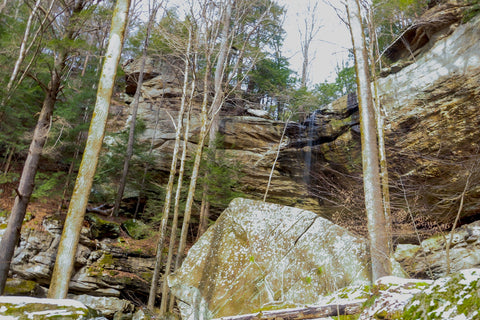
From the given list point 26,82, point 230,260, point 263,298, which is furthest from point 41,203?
point 263,298

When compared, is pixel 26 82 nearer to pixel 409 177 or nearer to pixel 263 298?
pixel 263 298

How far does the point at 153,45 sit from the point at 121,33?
12.9 m

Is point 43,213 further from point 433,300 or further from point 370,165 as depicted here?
point 433,300

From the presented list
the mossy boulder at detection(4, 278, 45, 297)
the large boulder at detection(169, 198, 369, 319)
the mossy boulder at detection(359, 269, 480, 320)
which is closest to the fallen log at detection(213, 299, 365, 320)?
the mossy boulder at detection(359, 269, 480, 320)

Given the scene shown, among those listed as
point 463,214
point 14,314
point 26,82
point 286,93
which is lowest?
point 14,314

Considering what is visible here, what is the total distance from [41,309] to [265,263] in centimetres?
343

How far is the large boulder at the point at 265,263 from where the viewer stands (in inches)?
191

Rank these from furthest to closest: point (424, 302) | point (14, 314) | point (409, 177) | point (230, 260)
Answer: point (409, 177) → point (230, 260) → point (14, 314) → point (424, 302)

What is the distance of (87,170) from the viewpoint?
5.20 meters

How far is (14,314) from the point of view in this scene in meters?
2.77

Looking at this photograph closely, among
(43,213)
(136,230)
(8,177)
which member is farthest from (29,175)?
(136,230)

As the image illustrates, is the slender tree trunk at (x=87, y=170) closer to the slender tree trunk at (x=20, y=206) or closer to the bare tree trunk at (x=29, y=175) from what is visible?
the bare tree trunk at (x=29, y=175)

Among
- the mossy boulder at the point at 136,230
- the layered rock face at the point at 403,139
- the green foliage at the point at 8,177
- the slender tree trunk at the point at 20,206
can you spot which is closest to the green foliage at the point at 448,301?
the layered rock face at the point at 403,139

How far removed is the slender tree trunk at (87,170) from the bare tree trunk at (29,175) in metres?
3.46
